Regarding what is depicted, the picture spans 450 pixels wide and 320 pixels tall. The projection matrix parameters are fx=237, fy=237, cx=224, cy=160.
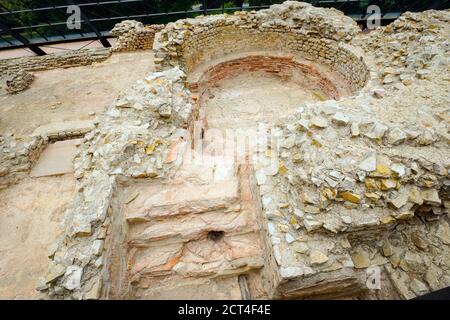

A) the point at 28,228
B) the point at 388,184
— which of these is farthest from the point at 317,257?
the point at 28,228

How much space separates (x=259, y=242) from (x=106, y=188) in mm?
1902

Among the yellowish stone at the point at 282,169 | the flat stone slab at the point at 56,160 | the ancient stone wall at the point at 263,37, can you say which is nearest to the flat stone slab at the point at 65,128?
the flat stone slab at the point at 56,160

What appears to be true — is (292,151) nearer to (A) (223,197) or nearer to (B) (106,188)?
(A) (223,197)

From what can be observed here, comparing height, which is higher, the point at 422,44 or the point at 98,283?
the point at 422,44

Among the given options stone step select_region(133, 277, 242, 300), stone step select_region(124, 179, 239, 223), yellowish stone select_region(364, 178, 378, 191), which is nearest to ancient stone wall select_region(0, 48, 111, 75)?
stone step select_region(124, 179, 239, 223)

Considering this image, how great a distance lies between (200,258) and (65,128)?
4978 mm

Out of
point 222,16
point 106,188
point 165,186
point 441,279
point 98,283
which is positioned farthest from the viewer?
point 222,16

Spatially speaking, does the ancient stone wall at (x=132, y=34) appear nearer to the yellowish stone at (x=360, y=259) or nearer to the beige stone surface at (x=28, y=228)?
the beige stone surface at (x=28, y=228)

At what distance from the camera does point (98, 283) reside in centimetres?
216

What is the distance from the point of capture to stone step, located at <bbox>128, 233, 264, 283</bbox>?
2.70 meters

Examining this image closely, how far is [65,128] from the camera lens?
5699 millimetres

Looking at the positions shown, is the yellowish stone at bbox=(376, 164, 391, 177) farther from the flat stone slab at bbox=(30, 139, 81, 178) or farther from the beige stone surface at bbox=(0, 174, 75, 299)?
the flat stone slab at bbox=(30, 139, 81, 178)

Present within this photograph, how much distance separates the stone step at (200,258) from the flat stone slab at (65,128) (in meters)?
3.94

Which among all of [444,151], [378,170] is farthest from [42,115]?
[444,151]
